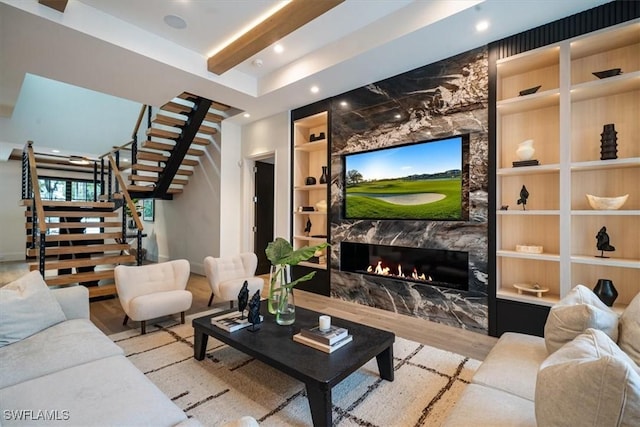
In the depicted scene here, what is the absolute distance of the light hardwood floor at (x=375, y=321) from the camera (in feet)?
9.46

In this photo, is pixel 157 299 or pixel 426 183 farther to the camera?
pixel 426 183

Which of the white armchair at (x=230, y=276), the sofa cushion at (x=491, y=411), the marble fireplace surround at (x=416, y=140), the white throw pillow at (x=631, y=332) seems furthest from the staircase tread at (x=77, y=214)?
the white throw pillow at (x=631, y=332)

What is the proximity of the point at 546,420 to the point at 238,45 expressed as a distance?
12.4 feet

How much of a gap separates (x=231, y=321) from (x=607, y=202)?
10.8 ft

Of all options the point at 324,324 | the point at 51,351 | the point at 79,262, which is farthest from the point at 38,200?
the point at 324,324

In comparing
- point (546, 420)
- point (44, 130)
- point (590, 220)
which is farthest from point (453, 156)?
point (44, 130)

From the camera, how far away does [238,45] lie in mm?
3324

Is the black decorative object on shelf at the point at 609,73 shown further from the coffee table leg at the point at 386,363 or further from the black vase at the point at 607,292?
the coffee table leg at the point at 386,363

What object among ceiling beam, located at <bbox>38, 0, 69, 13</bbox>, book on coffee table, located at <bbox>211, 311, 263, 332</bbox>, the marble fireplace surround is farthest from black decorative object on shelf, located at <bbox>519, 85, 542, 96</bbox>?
ceiling beam, located at <bbox>38, 0, 69, 13</bbox>

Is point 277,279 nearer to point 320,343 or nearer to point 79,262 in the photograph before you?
point 320,343

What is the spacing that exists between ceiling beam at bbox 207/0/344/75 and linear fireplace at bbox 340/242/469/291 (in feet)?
8.86

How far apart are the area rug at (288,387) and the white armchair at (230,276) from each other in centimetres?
92

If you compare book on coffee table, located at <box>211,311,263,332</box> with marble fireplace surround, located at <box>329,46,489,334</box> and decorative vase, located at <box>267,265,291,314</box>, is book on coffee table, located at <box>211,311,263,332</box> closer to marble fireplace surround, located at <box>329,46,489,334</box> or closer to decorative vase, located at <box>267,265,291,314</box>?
decorative vase, located at <box>267,265,291,314</box>

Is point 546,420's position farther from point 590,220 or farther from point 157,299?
point 157,299
